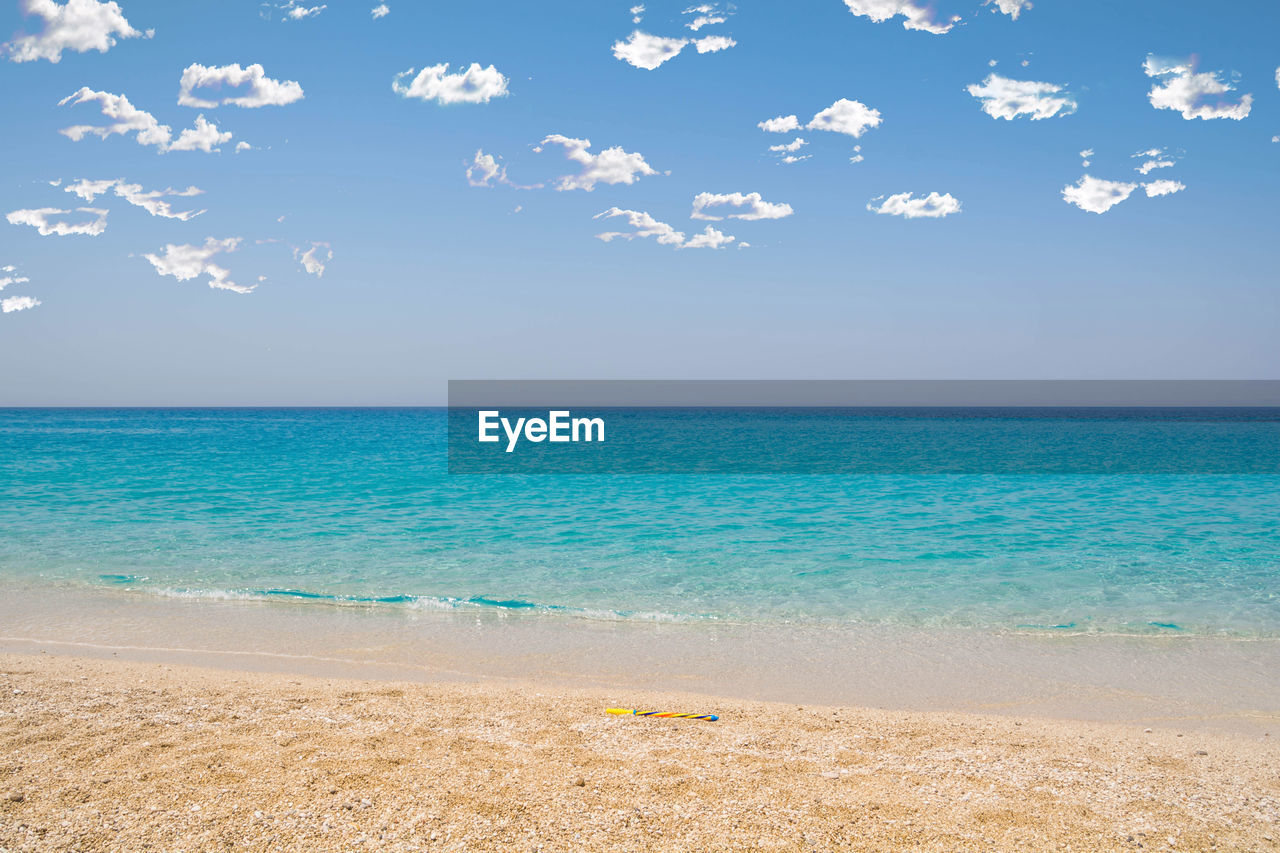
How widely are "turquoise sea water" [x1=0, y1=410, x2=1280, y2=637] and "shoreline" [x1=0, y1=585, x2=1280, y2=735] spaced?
0.66m

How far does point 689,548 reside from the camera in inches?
579

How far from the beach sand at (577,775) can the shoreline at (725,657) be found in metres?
0.61

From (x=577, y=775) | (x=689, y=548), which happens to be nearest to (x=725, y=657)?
(x=577, y=775)

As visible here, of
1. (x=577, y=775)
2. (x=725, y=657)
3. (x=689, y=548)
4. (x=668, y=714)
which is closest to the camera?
(x=577, y=775)

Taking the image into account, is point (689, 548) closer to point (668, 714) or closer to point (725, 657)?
point (725, 657)

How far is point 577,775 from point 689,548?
9573mm

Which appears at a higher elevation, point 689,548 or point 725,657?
point 689,548

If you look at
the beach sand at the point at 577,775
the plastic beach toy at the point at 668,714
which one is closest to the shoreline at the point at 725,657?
the beach sand at the point at 577,775

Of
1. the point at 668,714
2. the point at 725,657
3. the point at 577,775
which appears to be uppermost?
the point at 577,775

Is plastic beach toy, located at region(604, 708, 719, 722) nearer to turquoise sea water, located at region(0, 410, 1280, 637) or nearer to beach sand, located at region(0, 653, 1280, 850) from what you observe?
beach sand, located at region(0, 653, 1280, 850)

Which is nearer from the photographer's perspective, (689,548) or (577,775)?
(577,775)

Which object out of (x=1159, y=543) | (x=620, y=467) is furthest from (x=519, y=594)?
(x=620, y=467)

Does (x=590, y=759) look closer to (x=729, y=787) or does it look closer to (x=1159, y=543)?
(x=729, y=787)

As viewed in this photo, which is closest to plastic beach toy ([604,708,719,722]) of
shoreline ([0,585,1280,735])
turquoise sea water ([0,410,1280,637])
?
shoreline ([0,585,1280,735])
